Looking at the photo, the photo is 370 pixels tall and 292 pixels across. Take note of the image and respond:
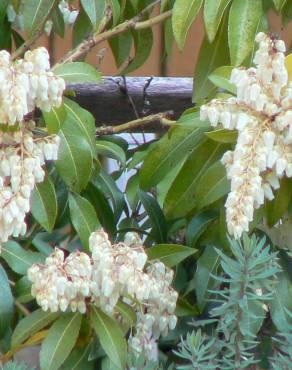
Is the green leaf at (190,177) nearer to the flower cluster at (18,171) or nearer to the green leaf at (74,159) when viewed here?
the green leaf at (74,159)

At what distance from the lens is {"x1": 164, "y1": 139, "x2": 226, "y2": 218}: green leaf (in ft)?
7.10

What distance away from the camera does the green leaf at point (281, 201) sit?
2045 millimetres

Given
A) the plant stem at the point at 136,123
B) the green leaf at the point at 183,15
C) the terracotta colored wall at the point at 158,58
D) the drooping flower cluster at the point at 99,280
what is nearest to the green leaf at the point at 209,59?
the plant stem at the point at 136,123

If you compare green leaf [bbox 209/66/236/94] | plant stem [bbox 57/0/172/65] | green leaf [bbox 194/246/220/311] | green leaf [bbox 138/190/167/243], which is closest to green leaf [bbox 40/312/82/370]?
green leaf [bbox 194/246/220/311]

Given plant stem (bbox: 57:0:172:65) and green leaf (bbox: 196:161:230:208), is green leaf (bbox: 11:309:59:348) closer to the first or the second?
green leaf (bbox: 196:161:230:208)

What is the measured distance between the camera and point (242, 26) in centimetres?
216

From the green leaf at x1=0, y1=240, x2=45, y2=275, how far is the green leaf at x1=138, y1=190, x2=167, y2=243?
306mm

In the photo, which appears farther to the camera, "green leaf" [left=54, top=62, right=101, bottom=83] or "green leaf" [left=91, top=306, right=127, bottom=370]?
"green leaf" [left=54, top=62, right=101, bottom=83]

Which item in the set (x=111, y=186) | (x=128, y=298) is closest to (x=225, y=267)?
(x=128, y=298)

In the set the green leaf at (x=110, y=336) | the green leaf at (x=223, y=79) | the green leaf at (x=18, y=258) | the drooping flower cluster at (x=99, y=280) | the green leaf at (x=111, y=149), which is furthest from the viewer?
the green leaf at (x=111, y=149)

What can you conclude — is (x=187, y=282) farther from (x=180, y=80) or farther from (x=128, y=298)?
(x=180, y=80)

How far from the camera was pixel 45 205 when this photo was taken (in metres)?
2.14

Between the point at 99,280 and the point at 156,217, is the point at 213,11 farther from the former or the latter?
the point at 99,280

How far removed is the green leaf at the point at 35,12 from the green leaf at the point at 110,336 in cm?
71
